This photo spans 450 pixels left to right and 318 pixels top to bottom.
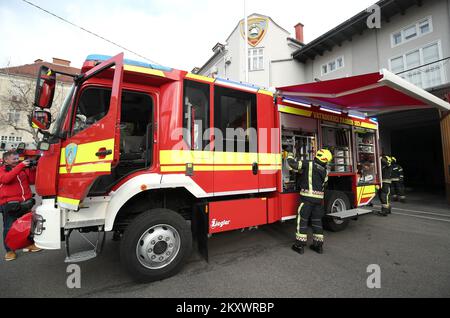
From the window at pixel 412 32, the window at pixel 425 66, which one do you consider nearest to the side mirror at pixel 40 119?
the window at pixel 425 66

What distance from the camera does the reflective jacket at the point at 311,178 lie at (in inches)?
155

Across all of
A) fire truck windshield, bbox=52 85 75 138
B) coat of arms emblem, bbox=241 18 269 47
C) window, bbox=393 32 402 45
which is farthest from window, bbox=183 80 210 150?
coat of arms emblem, bbox=241 18 269 47

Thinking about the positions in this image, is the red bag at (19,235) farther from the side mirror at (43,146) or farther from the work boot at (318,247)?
the work boot at (318,247)

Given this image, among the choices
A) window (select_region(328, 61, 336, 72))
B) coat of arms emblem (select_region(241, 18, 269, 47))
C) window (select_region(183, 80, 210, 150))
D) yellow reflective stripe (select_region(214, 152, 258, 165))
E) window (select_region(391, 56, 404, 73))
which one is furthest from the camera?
coat of arms emblem (select_region(241, 18, 269, 47))

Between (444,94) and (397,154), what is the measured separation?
36.7 feet

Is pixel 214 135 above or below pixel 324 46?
below

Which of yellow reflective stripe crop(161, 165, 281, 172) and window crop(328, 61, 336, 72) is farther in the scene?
window crop(328, 61, 336, 72)

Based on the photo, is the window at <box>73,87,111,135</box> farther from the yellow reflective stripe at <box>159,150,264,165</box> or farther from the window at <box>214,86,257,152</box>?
the window at <box>214,86,257,152</box>

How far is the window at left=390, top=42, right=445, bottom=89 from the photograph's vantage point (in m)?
9.91

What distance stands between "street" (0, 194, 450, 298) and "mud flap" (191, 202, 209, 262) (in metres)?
0.33

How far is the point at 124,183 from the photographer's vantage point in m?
2.90
